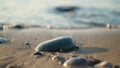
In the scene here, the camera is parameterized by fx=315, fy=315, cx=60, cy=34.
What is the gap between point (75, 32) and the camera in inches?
236

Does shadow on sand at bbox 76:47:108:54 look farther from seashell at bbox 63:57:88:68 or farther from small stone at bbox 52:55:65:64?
seashell at bbox 63:57:88:68

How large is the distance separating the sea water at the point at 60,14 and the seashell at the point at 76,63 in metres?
3.10

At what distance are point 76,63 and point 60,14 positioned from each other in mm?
4429

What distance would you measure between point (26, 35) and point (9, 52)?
1343 millimetres

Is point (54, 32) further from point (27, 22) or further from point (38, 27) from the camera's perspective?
point (27, 22)

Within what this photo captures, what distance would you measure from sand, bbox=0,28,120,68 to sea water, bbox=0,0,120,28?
2.60ft

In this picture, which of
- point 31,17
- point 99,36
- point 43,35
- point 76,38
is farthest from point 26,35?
point 31,17

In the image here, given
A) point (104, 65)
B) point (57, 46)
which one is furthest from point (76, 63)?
point (57, 46)

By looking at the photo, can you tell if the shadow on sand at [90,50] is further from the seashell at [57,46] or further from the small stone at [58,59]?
the small stone at [58,59]

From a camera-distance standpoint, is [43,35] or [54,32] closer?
[43,35]

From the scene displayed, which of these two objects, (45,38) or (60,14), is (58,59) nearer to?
(45,38)

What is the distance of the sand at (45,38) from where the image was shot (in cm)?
388

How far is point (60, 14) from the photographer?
7.92 m

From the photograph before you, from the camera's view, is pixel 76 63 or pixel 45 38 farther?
pixel 45 38
